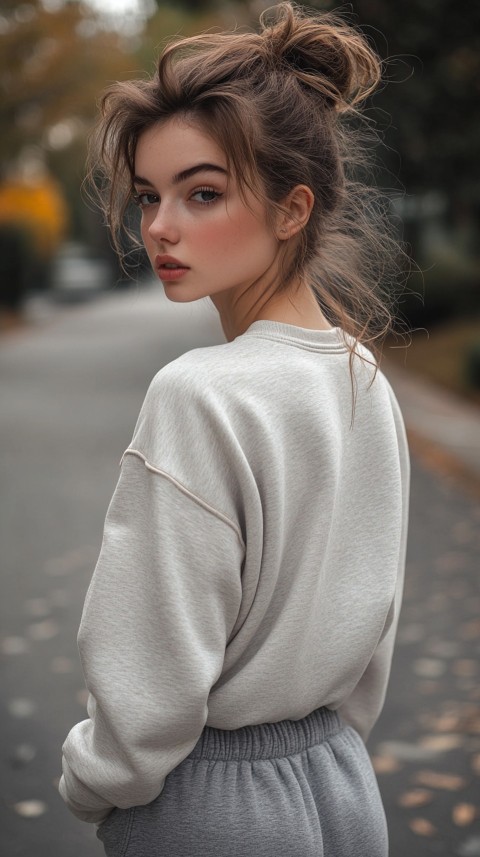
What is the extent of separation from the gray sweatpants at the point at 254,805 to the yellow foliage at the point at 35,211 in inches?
1099

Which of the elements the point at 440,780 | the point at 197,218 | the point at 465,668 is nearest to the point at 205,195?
the point at 197,218

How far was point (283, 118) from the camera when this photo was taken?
1518 mm

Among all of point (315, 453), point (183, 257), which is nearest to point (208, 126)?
point (183, 257)

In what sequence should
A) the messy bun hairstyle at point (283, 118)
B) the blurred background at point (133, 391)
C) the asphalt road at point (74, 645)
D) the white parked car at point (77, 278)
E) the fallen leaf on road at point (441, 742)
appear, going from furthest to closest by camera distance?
1. the white parked car at point (77, 278)
2. the fallen leaf on road at point (441, 742)
3. the blurred background at point (133, 391)
4. the asphalt road at point (74, 645)
5. the messy bun hairstyle at point (283, 118)

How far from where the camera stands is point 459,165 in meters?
17.5

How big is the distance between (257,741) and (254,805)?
0.09 meters

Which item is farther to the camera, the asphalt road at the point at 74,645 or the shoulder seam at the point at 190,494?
the asphalt road at the point at 74,645

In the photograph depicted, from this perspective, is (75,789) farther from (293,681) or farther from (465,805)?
(465,805)

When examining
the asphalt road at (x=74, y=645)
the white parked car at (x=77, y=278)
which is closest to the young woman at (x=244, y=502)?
the asphalt road at (x=74, y=645)

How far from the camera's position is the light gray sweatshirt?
54.6 inches

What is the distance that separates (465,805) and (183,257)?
272cm

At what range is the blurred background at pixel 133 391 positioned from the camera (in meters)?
3.93

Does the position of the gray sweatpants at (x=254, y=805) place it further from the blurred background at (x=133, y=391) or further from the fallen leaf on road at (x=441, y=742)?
the fallen leaf on road at (x=441, y=742)

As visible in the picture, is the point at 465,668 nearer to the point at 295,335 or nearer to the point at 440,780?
the point at 440,780
